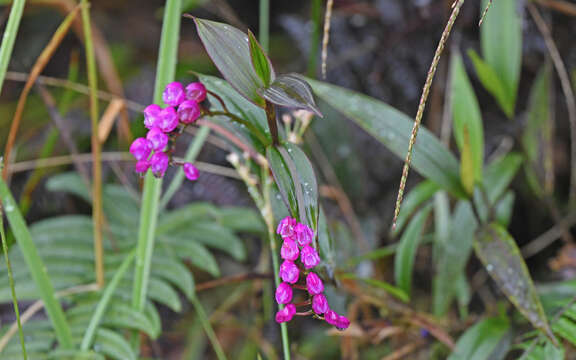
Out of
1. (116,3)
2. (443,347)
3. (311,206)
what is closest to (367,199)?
(443,347)

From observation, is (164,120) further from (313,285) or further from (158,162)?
(313,285)

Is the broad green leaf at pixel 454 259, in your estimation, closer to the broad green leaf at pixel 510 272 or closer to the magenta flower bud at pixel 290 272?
the broad green leaf at pixel 510 272

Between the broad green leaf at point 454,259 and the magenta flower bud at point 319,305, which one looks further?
the broad green leaf at point 454,259

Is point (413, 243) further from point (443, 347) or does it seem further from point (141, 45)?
point (141, 45)

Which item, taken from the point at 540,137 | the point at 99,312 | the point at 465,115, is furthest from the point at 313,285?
the point at 540,137

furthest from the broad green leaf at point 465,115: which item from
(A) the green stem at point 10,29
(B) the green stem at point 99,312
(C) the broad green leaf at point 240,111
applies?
(A) the green stem at point 10,29

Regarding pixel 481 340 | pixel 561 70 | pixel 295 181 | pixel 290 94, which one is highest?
pixel 561 70
